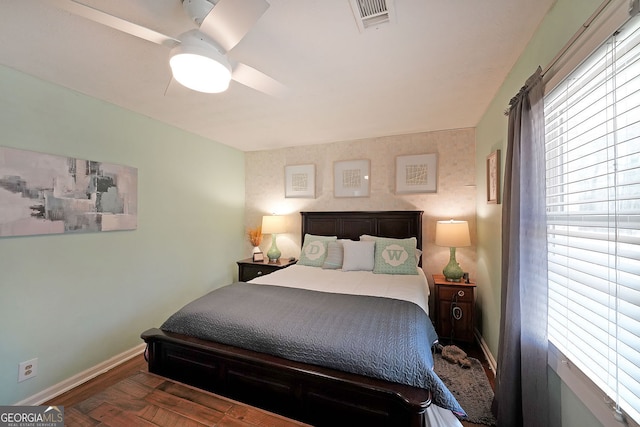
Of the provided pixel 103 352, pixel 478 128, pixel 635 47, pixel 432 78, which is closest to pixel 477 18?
pixel 432 78

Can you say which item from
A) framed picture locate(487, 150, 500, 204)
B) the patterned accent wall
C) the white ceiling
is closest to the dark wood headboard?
the patterned accent wall

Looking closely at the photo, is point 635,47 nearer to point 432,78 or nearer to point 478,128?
point 432,78

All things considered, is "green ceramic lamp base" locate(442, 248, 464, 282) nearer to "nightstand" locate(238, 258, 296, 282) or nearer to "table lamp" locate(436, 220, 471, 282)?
"table lamp" locate(436, 220, 471, 282)

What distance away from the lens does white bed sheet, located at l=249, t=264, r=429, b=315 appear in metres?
2.12

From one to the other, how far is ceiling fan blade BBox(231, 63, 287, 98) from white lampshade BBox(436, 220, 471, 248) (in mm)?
2202

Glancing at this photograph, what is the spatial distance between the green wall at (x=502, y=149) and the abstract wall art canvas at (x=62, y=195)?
3.39m

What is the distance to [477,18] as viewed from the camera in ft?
4.33

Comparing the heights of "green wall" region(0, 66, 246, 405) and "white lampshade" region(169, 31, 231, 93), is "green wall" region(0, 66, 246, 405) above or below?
below

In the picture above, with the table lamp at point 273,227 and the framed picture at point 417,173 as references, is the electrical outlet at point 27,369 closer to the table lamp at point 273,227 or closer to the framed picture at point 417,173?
the table lamp at point 273,227

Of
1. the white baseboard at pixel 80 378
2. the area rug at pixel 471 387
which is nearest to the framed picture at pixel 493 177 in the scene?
the area rug at pixel 471 387

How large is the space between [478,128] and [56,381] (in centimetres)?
473

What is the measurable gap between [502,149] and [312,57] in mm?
1683

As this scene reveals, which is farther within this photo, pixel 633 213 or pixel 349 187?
pixel 349 187

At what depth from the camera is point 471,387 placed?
194 cm
